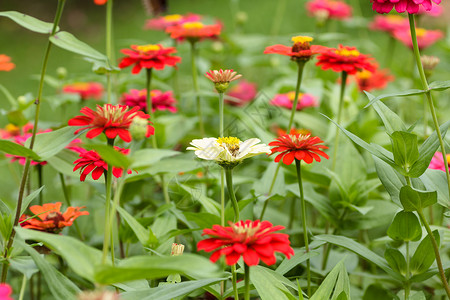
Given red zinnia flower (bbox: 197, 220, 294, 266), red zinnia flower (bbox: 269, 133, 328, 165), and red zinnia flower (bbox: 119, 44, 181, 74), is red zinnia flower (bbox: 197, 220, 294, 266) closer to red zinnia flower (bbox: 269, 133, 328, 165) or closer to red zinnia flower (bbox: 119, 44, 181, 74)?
red zinnia flower (bbox: 269, 133, 328, 165)

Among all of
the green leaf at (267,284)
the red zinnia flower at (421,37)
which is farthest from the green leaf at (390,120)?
the red zinnia flower at (421,37)

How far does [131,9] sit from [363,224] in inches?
123

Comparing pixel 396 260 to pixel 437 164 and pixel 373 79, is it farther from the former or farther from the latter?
pixel 373 79

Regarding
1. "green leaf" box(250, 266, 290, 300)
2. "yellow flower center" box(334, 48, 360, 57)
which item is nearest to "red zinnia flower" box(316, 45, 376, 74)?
"yellow flower center" box(334, 48, 360, 57)

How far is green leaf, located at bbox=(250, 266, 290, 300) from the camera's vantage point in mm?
696

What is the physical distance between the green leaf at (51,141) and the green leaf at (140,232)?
0.17 meters

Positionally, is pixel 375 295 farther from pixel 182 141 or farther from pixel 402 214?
pixel 182 141

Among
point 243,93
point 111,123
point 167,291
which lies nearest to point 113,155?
point 111,123

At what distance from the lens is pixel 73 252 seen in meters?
0.56

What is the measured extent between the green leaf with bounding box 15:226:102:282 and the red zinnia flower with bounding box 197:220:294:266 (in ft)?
0.38

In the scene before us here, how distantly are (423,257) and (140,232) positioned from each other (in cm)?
44

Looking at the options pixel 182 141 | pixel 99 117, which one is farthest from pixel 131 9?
pixel 99 117

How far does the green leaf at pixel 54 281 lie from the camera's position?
0.64 metres

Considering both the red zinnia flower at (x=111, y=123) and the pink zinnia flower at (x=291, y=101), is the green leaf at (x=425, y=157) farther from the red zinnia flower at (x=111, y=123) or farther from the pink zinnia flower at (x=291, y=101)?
the pink zinnia flower at (x=291, y=101)
